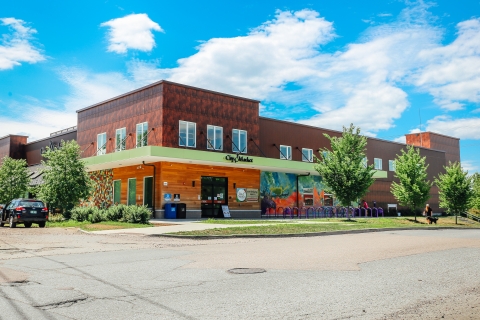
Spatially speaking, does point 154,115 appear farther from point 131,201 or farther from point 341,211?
point 341,211

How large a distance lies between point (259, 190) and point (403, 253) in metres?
25.1

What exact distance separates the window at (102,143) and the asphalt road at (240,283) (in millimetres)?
24136

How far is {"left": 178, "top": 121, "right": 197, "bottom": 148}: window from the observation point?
32594mm

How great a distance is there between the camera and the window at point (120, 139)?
1396 inches

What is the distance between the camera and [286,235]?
749 inches

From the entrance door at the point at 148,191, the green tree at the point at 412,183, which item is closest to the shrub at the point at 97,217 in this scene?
the entrance door at the point at 148,191

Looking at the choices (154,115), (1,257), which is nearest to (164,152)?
(154,115)

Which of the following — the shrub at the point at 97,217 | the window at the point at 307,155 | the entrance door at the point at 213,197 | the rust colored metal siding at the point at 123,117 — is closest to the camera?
the shrub at the point at 97,217

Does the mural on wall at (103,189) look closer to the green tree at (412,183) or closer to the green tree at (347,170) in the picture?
the green tree at (347,170)

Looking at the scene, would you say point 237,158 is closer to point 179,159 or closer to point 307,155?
point 179,159

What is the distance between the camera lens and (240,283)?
820cm

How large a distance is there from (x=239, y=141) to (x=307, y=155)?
1029 centimetres

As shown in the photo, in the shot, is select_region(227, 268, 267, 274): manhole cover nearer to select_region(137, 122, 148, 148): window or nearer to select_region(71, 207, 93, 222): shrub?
select_region(71, 207, 93, 222): shrub

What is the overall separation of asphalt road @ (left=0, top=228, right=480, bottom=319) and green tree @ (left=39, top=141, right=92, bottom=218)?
55.7 ft
